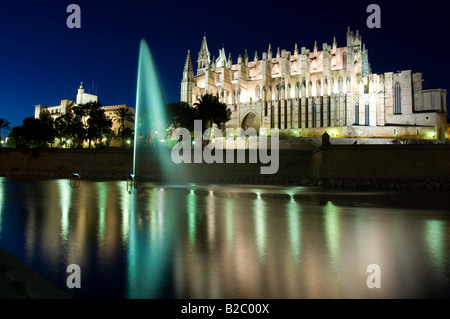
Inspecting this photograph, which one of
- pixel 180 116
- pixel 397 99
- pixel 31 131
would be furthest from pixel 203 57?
pixel 397 99

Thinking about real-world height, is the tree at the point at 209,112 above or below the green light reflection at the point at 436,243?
above

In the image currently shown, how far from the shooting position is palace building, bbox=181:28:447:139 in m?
45.6

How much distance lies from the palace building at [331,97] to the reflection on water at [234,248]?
34.9 metres

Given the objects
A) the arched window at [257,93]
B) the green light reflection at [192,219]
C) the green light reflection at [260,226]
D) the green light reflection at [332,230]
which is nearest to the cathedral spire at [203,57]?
the arched window at [257,93]

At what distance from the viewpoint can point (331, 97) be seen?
48.2 m

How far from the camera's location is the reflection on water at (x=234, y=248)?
5.02 metres

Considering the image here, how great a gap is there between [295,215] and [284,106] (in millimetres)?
42444

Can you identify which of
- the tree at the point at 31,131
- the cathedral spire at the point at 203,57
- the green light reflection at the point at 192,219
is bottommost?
the green light reflection at the point at 192,219

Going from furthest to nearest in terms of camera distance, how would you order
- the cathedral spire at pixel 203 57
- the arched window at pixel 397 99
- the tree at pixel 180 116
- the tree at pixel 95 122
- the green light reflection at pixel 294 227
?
the cathedral spire at pixel 203 57, the tree at pixel 95 122, the arched window at pixel 397 99, the tree at pixel 180 116, the green light reflection at pixel 294 227

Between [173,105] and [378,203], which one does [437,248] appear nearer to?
[378,203]

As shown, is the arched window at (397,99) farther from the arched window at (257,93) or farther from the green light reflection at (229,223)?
the green light reflection at (229,223)

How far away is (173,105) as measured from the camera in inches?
1864

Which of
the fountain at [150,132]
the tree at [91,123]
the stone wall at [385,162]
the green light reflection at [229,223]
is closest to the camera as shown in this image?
the green light reflection at [229,223]

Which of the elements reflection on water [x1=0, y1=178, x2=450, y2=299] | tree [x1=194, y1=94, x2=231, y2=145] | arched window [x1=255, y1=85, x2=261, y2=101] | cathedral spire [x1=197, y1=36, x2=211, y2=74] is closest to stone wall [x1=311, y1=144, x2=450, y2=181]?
reflection on water [x1=0, y1=178, x2=450, y2=299]
